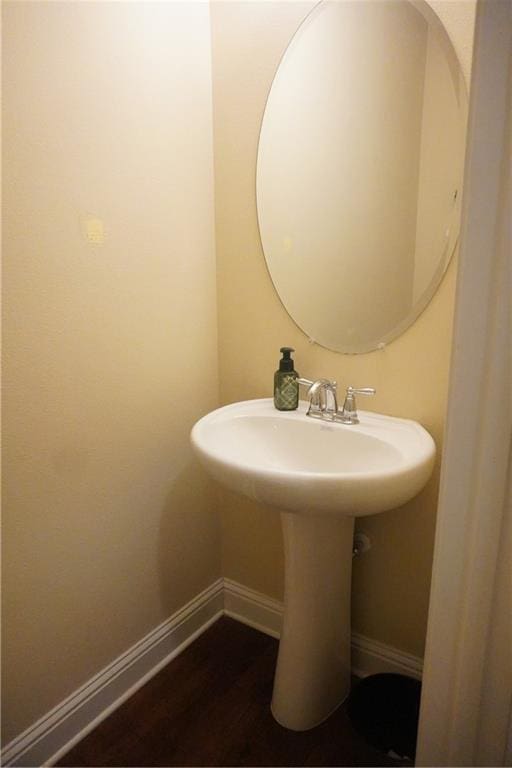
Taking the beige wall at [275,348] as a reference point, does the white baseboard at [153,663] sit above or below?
below

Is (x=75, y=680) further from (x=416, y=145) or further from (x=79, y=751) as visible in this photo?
(x=416, y=145)

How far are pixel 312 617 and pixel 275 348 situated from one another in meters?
0.74

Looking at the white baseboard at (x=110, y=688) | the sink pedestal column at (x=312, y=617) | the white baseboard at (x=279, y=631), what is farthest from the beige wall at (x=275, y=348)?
the white baseboard at (x=110, y=688)

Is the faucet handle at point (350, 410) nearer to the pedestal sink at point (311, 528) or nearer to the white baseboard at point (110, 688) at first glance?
the pedestal sink at point (311, 528)

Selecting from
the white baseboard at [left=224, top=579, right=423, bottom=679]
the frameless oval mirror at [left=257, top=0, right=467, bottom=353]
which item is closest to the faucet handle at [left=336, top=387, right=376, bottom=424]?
the frameless oval mirror at [left=257, top=0, right=467, bottom=353]

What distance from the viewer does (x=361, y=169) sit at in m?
1.16

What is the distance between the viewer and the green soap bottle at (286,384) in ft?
4.08

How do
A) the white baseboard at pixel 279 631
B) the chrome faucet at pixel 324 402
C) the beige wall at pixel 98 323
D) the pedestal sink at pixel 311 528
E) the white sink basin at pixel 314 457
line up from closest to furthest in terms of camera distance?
the white sink basin at pixel 314 457, the beige wall at pixel 98 323, the pedestal sink at pixel 311 528, the chrome faucet at pixel 324 402, the white baseboard at pixel 279 631

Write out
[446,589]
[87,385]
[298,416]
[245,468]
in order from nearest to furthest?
[446,589]
[245,468]
[87,385]
[298,416]

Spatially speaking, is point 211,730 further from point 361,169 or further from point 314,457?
point 361,169

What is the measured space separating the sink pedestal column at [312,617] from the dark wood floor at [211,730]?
0.05 meters

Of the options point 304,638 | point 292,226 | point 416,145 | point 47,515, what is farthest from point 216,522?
point 416,145

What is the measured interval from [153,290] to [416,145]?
749mm

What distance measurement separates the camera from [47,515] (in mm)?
1053
